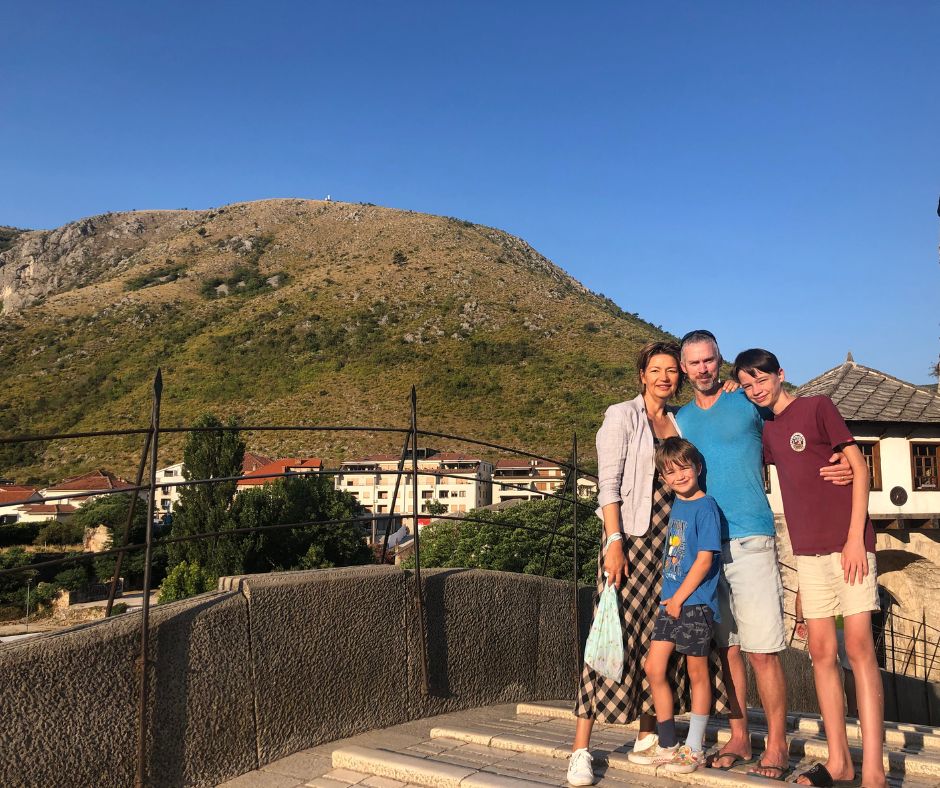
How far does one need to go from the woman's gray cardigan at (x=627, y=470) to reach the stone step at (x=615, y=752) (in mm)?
1030

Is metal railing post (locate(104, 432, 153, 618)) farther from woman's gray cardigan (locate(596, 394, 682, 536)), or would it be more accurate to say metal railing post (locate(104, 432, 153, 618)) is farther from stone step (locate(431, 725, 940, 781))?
woman's gray cardigan (locate(596, 394, 682, 536))

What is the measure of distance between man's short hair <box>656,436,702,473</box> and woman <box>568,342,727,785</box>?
0.28 feet

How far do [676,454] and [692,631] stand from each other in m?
0.73

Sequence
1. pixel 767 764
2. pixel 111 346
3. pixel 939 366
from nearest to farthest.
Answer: pixel 767 764 < pixel 939 366 < pixel 111 346

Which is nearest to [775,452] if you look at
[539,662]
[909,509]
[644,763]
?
[644,763]

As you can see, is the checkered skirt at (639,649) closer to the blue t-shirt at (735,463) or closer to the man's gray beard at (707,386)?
the blue t-shirt at (735,463)

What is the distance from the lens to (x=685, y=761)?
10.8ft

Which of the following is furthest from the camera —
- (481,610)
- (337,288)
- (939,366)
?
(337,288)

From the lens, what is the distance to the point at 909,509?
63.1ft

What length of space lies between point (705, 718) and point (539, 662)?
8.37 ft

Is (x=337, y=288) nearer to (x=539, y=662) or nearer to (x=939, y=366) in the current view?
(x=939, y=366)

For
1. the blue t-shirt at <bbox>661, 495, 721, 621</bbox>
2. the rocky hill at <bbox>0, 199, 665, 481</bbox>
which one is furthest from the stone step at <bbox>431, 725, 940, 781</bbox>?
the rocky hill at <bbox>0, 199, 665, 481</bbox>

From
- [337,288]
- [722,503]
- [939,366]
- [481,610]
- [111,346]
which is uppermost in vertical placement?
[337,288]

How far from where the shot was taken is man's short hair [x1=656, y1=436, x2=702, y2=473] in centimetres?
355
